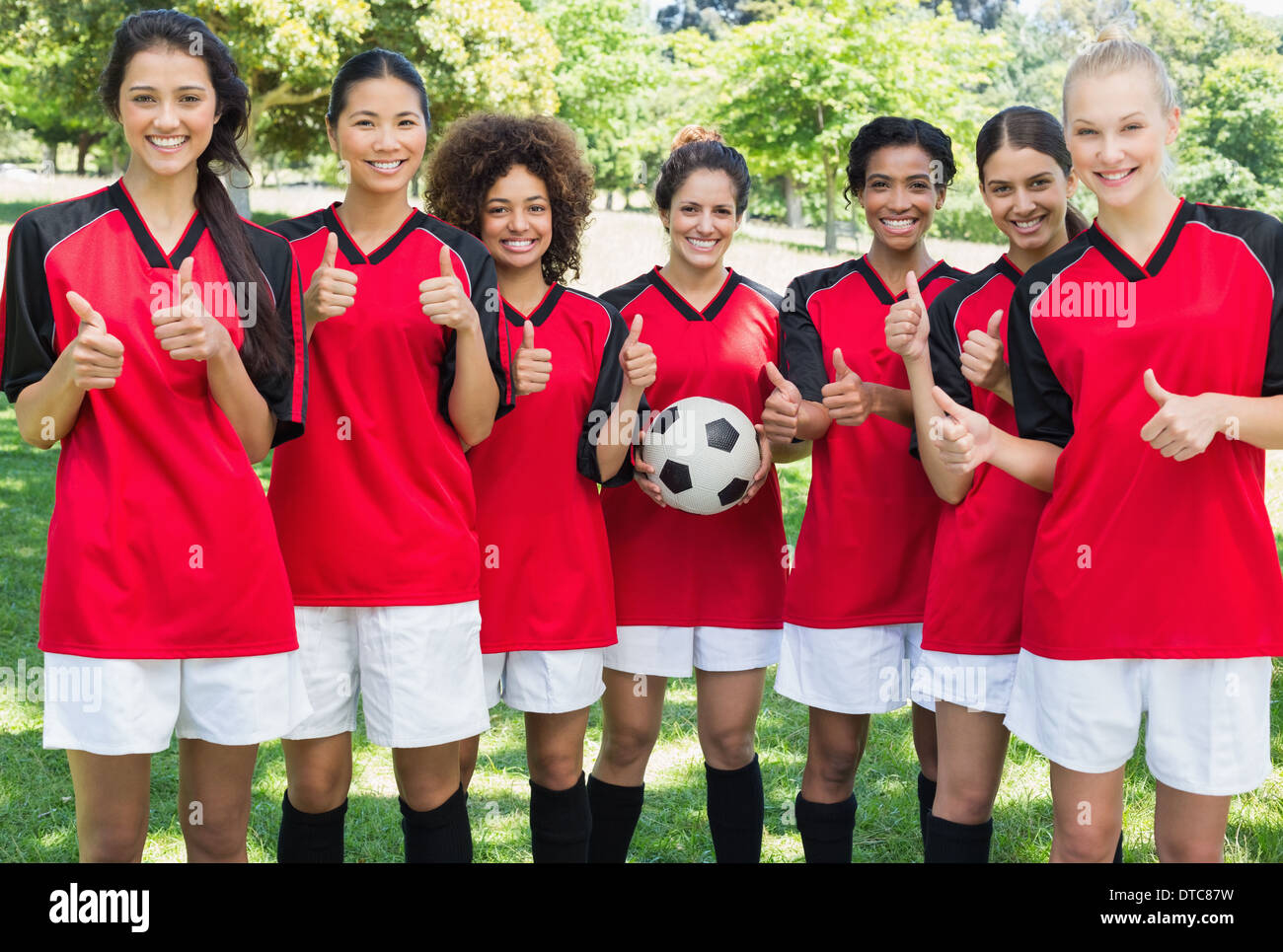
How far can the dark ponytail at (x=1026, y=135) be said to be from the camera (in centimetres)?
301

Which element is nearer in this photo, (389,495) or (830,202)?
(389,495)

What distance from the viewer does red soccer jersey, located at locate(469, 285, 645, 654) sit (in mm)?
3156

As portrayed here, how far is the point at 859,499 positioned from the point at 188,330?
5.73ft

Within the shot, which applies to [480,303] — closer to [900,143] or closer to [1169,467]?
[900,143]

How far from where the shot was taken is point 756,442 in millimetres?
3270

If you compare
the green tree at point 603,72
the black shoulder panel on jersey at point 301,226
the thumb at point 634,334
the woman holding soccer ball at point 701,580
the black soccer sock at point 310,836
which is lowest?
the black soccer sock at point 310,836

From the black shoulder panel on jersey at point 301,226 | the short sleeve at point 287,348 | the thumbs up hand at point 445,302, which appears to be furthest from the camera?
the black shoulder panel on jersey at point 301,226

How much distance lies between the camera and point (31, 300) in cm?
247

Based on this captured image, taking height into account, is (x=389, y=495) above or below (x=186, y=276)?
below

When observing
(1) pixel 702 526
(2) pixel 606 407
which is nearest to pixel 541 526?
(2) pixel 606 407

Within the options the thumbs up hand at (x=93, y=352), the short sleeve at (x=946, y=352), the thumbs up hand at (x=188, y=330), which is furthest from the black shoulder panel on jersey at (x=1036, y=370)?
the thumbs up hand at (x=93, y=352)

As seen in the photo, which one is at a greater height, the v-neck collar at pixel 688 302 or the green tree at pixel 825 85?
the green tree at pixel 825 85

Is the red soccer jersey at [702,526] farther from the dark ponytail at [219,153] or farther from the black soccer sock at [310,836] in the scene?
the dark ponytail at [219,153]

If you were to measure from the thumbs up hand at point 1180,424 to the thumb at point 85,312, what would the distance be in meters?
2.02
